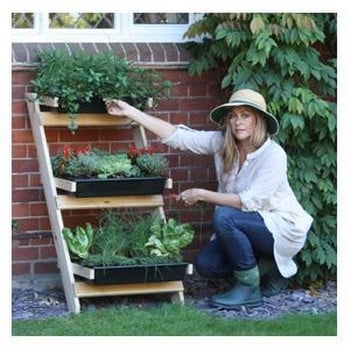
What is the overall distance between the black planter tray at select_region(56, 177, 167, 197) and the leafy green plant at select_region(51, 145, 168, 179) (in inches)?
2.2

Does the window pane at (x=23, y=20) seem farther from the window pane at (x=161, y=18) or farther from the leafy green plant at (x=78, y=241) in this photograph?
the leafy green plant at (x=78, y=241)

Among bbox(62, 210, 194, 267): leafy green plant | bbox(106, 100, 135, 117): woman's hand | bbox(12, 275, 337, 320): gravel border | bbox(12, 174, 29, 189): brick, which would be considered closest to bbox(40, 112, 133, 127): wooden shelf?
bbox(106, 100, 135, 117): woman's hand

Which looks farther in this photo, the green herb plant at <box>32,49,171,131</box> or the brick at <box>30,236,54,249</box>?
the brick at <box>30,236,54,249</box>

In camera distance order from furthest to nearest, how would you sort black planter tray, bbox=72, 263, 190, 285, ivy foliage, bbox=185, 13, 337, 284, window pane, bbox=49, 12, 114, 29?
window pane, bbox=49, 12, 114, 29
ivy foliage, bbox=185, 13, 337, 284
black planter tray, bbox=72, 263, 190, 285

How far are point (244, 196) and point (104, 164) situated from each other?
0.80 meters

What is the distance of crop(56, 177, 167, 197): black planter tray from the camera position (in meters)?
6.08

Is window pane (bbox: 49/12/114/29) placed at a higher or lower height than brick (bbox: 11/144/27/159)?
higher

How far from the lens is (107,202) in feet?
20.4

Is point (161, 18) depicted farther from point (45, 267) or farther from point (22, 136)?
point (45, 267)

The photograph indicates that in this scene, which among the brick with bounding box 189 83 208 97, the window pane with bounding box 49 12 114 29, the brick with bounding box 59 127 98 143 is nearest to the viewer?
the brick with bounding box 59 127 98 143

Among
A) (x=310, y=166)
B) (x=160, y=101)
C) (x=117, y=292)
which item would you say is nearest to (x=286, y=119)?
(x=310, y=166)

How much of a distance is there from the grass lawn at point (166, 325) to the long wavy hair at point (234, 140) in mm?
877

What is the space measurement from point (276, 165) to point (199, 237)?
1.03 metres

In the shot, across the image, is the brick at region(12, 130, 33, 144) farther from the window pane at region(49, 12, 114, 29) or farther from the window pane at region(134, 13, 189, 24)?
the window pane at region(134, 13, 189, 24)
